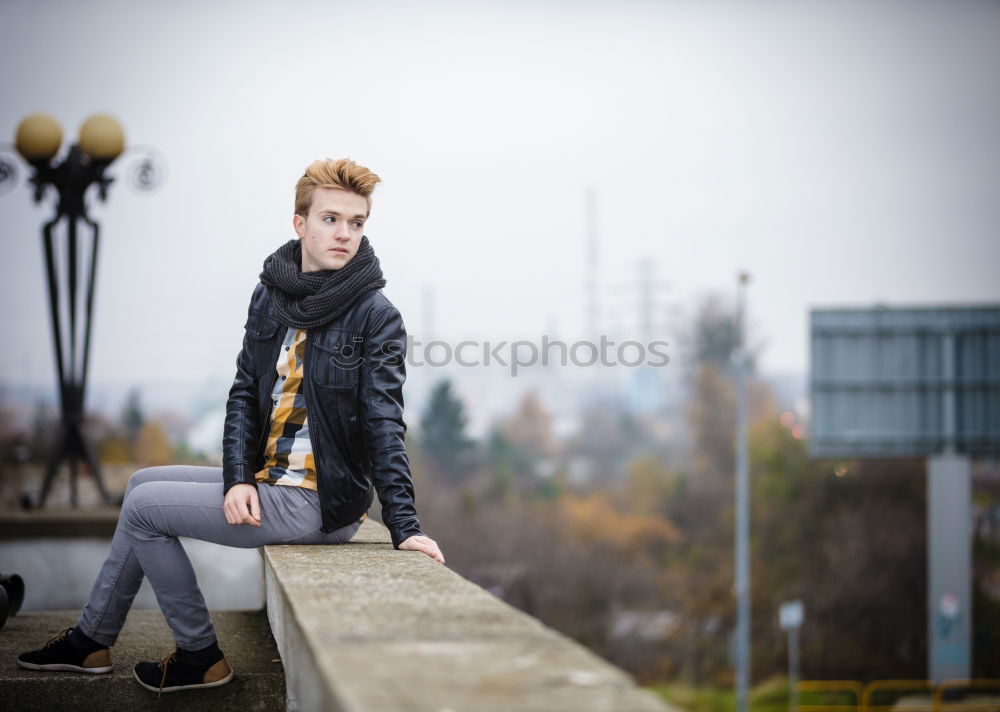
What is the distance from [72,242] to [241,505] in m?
6.53

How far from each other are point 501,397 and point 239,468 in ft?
280

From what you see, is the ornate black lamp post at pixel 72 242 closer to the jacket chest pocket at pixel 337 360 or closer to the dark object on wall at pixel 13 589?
the dark object on wall at pixel 13 589

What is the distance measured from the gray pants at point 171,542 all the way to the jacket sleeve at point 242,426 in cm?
8

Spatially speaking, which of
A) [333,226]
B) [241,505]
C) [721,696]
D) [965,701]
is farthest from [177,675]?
[721,696]

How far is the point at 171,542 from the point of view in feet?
13.0

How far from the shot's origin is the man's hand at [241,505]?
3939mm

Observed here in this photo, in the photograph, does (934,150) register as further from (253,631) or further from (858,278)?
(253,631)

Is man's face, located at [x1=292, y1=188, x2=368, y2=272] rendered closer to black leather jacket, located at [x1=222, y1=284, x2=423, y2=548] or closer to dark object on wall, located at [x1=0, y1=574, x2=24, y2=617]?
black leather jacket, located at [x1=222, y1=284, x2=423, y2=548]

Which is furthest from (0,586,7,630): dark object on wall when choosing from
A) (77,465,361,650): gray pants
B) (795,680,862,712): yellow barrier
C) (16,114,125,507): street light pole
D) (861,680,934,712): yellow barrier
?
(795,680,862,712): yellow barrier

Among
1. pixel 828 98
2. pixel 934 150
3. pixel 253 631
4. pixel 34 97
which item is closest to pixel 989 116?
pixel 934 150

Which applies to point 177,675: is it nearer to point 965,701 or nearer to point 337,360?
point 337,360

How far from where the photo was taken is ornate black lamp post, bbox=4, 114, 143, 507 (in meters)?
9.45

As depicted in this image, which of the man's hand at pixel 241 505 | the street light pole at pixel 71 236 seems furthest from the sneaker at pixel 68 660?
the street light pole at pixel 71 236

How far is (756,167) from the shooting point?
3834 inches
